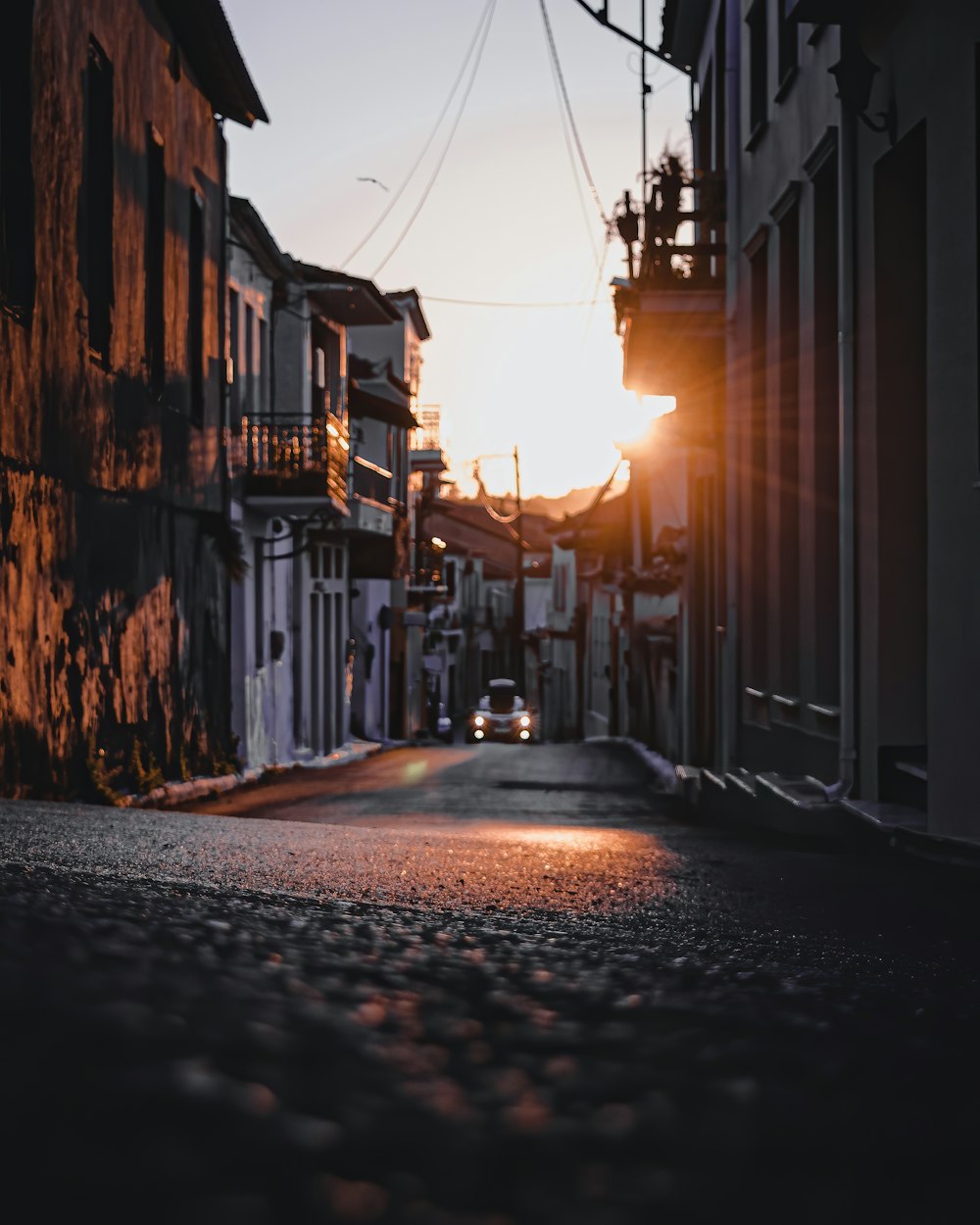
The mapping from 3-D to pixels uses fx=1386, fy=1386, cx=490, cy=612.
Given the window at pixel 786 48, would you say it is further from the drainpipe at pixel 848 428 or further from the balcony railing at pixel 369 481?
the balcony railing at pixel 369 481

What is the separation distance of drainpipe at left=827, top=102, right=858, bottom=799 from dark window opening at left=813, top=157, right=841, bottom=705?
1232 millimetres

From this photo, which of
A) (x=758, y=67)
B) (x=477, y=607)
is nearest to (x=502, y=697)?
(x=477, y=607)

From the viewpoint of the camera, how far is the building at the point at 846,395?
20.5ft

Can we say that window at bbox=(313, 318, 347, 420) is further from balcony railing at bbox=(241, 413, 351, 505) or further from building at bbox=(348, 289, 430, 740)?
balcony railing at bbox=(241, 413, 351, 505)

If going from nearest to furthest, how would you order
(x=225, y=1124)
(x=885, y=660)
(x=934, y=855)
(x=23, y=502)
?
(x=225, y=1124), (x=934, y=855), (x=885, y=660), (x=23, y=502)

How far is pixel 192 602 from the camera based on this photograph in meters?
13.9

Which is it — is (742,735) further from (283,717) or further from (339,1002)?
(339,1002)

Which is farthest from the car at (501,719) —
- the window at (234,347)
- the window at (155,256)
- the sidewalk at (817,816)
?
the sidewalk at (817,816)

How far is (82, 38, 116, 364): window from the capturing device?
10.1 m

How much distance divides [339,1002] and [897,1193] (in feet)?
2.30

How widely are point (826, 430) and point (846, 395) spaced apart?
1553 millimetres

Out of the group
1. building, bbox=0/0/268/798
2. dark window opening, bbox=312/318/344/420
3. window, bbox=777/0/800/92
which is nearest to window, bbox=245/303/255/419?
dark window opening, bbox=312/318/344/420

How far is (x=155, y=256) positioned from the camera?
40.2 feet

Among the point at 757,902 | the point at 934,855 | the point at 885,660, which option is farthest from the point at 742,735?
the point at 757,902
